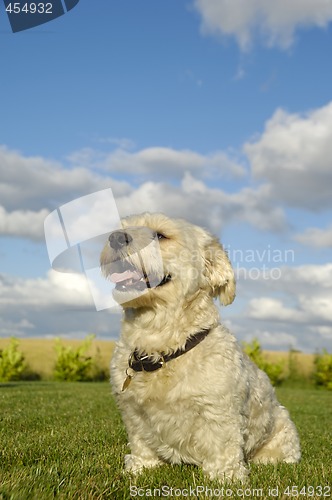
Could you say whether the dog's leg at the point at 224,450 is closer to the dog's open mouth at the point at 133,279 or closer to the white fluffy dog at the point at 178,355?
the white fluffy dog at the point at 178,355

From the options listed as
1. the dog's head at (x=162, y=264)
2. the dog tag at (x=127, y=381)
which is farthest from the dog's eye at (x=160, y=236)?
the dog tag at (x=127, y=381)

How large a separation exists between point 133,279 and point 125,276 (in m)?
0.08

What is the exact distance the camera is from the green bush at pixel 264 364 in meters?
30.2

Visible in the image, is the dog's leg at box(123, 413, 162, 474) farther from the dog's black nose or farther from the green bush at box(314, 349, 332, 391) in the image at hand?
the green bush at box(314, 349, 332, 391)

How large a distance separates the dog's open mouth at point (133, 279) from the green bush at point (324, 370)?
27.7 meters

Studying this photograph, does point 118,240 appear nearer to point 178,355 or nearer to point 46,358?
point 178,355

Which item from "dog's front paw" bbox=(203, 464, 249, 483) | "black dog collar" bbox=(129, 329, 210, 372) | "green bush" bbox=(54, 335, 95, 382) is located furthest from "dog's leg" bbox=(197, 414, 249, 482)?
"green bush" bbox=(54, 335, 95, 382)

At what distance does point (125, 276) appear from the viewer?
5.05 m

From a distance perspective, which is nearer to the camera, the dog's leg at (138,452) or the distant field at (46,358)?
the dog's leg at (138,452)

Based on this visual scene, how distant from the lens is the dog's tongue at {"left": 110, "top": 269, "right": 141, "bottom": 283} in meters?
5.00

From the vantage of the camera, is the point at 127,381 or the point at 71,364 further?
the point at 71,364

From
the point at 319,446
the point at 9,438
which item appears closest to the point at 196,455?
the point at 9,438

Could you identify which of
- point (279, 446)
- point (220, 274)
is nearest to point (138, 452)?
point (279, 446)

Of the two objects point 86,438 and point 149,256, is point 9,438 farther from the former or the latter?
point 149,256
